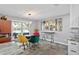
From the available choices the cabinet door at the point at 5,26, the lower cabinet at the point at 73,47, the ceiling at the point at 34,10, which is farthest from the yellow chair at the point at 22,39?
the lower cabinet at the point at 73,47

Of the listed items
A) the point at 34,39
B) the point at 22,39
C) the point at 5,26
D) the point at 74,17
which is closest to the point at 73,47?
the point at 74,17

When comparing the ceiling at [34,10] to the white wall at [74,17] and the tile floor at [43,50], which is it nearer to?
the white wall at [74,17]

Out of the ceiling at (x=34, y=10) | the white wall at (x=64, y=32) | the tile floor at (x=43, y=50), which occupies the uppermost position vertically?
the ceiling at (x=34, y=10)

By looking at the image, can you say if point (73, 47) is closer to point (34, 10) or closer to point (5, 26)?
point (34, 10)

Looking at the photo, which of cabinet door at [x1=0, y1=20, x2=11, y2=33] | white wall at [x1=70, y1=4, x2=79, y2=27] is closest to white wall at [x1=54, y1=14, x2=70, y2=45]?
white wall at [x1=70, y1=4, x2=79, y2=27]

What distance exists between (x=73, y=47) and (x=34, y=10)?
4.84 ft

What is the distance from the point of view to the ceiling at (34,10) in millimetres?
2916

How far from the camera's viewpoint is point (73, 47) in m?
3.03

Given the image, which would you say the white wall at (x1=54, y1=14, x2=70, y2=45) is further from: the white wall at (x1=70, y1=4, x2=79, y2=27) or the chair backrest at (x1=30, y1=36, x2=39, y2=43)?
the chair backrest at (x1=30, y1=36, x2=39, y2=43)

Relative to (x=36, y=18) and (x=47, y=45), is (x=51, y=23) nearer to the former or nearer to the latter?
(x=36, y=18)

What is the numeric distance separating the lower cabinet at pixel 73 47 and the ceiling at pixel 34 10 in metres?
0.82

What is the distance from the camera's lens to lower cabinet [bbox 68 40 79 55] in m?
2.97
